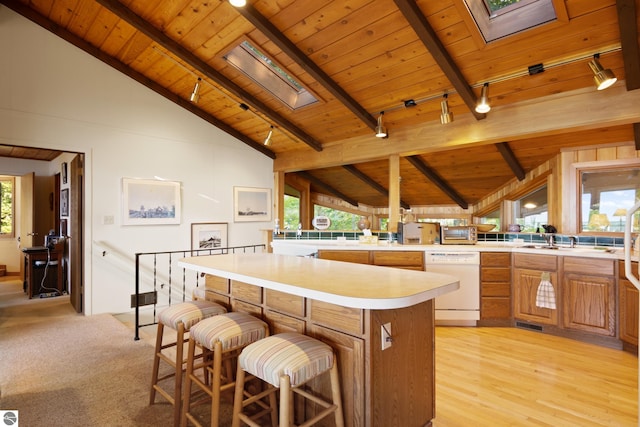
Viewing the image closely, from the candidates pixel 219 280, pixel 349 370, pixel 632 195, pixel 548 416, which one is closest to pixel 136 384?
pixel 219 280

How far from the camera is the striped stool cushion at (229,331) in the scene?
1733 mm

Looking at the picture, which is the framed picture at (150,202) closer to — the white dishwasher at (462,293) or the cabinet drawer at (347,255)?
the cabinet drawer at (347,255)

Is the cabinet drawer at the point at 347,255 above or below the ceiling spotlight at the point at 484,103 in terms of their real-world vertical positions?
below

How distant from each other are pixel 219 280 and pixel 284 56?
2.37m

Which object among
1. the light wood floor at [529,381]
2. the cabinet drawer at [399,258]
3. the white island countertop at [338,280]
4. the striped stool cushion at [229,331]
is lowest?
the light wood floor at [529,381]

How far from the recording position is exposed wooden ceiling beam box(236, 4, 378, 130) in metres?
2.91

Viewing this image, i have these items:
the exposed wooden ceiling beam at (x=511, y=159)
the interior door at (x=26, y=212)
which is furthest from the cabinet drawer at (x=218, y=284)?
the interior door at (x=26, y=212)

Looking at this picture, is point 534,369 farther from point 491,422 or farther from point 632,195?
point 632,195

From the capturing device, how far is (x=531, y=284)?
3.55m

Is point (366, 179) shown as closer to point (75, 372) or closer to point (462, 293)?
point (462, 293)

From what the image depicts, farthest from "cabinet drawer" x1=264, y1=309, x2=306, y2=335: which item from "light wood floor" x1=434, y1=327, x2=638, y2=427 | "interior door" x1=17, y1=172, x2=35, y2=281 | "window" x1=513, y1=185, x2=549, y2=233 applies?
"interior door" x1=17, y1=172, x2=35, y2=281

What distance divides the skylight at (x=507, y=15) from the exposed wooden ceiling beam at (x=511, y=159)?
1.85 metres

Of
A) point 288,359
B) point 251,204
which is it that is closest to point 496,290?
point 288,359

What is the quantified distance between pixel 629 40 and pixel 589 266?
1917mm
